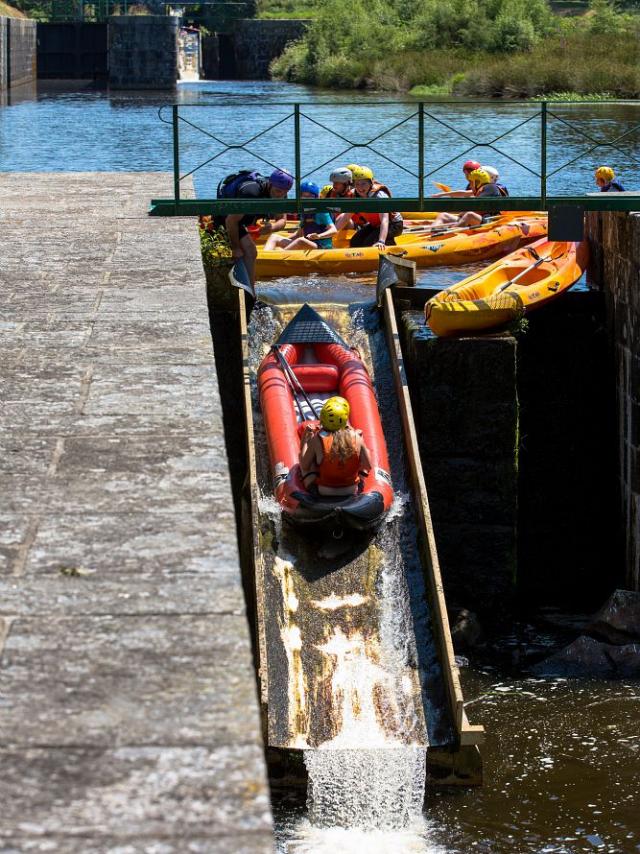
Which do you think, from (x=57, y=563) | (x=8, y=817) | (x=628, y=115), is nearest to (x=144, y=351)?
(x=57, y=563)

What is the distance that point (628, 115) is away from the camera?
32.4 meters

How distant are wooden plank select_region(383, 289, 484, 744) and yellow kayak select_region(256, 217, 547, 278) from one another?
1906mm

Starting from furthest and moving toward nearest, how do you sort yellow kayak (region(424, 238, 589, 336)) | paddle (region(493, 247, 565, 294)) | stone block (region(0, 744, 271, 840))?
paddle (region(493, 247, 565, 294)) < yellow kayak (region(424, 238, 589, 336)) < stone block (region(0, 744, 271, 840))

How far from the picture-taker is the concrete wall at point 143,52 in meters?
51.9

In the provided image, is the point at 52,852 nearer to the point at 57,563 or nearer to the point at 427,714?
the point at 57,563

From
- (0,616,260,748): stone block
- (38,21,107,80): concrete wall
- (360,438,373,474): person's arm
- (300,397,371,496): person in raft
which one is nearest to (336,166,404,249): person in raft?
(360,438,373,474): person's arm

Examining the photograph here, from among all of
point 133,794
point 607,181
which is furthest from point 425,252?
point 133,794

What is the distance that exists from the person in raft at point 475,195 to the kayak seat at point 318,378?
4.07 m

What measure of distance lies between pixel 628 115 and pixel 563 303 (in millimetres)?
21176

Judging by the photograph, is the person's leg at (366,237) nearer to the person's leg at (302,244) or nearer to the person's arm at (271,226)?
the person's leg at (302,244)

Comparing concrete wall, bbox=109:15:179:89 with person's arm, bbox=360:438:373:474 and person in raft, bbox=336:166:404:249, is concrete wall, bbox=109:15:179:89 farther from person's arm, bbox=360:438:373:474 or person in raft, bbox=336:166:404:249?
person's arm, bbox=360:438:373:474

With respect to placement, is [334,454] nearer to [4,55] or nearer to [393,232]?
[393,232]

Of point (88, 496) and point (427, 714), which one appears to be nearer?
point (88, 496)

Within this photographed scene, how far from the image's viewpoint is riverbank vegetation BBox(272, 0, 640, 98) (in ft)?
139
